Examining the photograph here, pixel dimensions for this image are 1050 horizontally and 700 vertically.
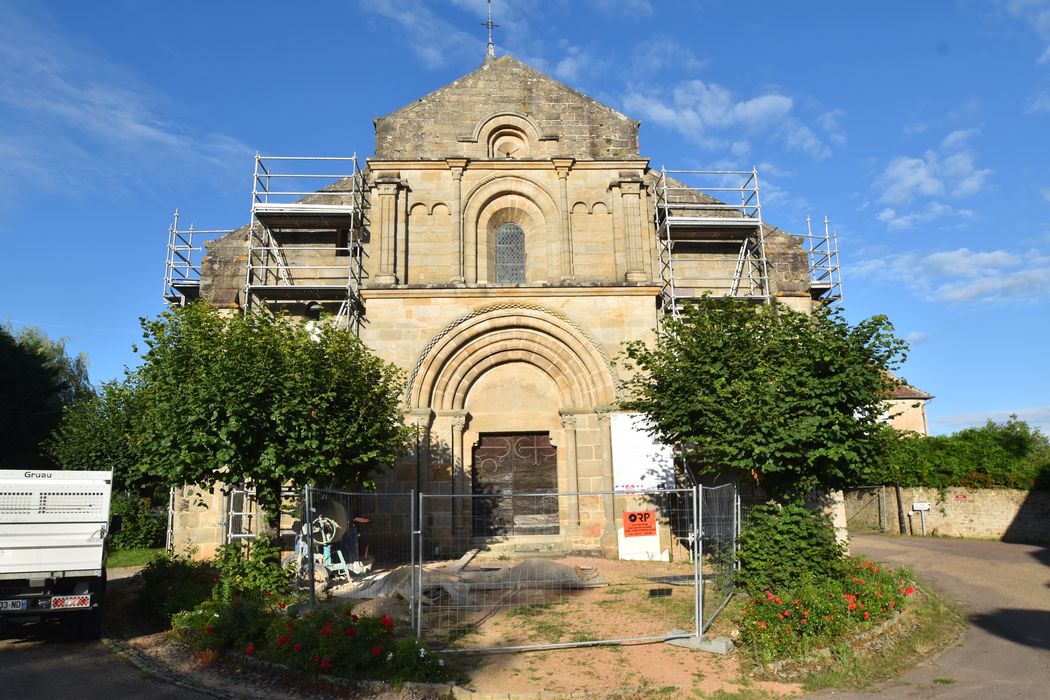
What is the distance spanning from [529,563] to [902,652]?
18.4 feet

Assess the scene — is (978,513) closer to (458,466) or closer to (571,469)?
(571,469)

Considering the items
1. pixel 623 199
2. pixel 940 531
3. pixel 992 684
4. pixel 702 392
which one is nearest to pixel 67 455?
pixel 623 199

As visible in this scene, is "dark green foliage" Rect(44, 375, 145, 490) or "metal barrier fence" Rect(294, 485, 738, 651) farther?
"dark green foliage" Rect(44, 375, 145, 490)

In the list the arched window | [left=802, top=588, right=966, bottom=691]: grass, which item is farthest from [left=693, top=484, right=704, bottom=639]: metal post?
the arched window

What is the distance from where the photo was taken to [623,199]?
1814 cm

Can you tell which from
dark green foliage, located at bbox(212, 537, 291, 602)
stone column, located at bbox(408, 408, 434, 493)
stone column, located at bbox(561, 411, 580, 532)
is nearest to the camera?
dark green foliage, located at bbox(212, 537, 291, 602)

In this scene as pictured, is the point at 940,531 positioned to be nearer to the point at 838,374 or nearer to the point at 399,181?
the point at 838,374

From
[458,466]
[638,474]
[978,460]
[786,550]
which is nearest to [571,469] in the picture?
[638,474]

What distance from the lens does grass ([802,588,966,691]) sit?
782cm

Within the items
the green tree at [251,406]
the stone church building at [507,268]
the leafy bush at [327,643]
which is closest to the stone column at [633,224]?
the stone church building at [507,268]

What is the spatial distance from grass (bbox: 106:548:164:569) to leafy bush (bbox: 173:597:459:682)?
11.1 metres

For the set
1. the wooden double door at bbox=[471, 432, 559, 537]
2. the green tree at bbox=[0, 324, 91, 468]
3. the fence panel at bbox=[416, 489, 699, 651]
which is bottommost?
the fence panel at bbox=[416, 489, 699, 651]

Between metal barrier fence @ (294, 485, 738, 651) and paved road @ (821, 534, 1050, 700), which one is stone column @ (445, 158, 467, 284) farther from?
paved road @ (821, 534, 1050, 700)

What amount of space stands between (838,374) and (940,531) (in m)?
16.9
